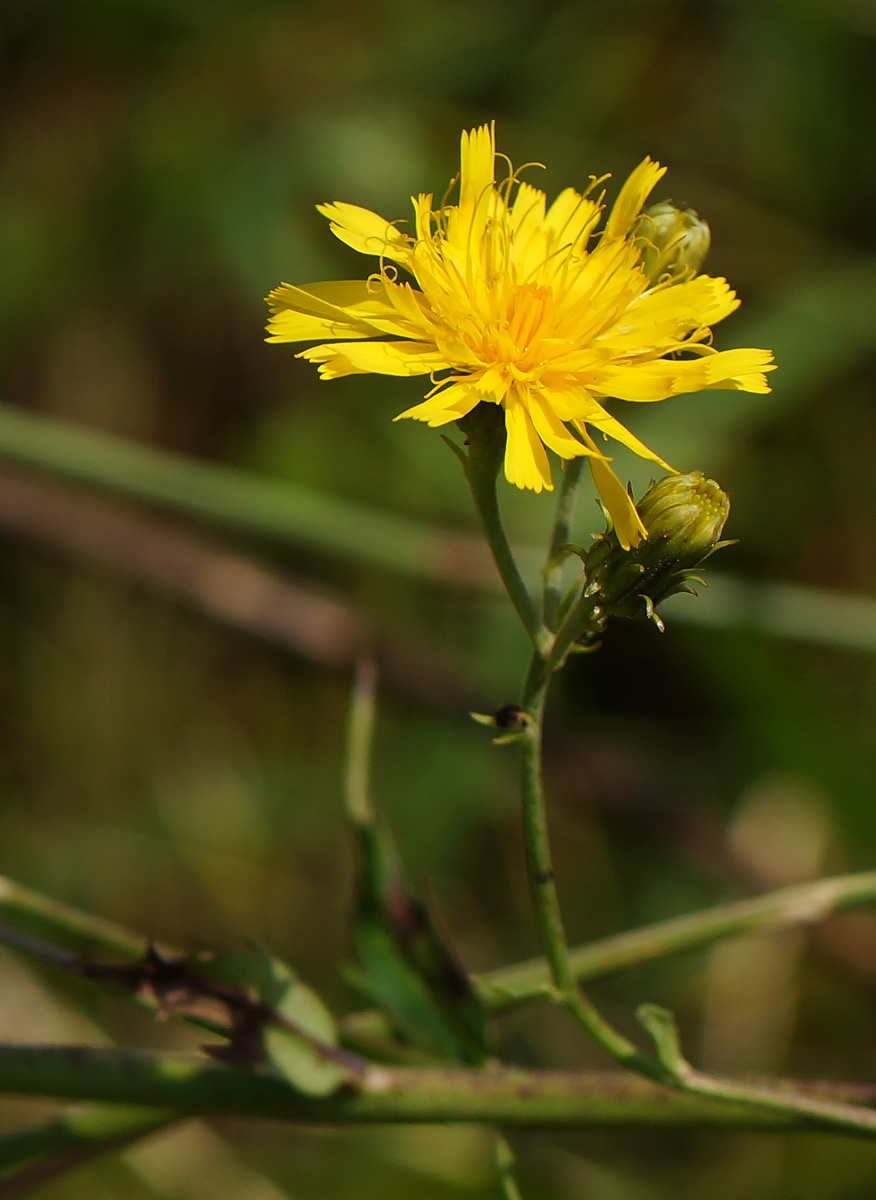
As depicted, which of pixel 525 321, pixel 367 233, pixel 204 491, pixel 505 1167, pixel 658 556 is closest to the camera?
pixel 658 556

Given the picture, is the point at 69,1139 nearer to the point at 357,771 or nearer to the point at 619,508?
the point at 357,771

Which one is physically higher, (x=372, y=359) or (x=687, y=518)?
(x=372, y=359)

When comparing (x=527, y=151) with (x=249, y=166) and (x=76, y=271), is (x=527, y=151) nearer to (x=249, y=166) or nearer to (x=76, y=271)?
(x=249, y=166)

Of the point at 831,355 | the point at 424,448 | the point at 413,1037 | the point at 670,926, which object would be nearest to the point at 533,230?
the point at 670,926

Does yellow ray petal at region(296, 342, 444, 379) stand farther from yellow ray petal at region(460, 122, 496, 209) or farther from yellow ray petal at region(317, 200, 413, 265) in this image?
yellow ray petal at region(460, 122, 496, 209)

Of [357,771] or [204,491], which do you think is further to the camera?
[204,491]

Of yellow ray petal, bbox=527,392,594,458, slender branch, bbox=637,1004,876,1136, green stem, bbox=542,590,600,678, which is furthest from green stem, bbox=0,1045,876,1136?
yellow ray petal, bbox=527,392,594,458

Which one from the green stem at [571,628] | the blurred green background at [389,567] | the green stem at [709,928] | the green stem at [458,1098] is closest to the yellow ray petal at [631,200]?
the green stem at [571,628]

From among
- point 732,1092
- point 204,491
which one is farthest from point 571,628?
point 204,491
